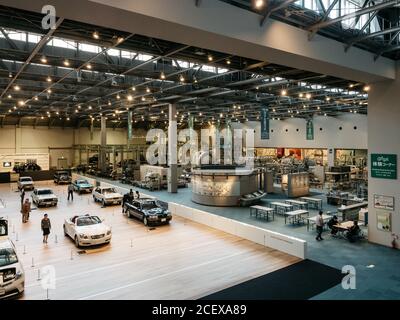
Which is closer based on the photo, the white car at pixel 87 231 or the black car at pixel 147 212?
the white car at pixel 87 231

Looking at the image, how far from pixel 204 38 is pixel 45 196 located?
58.4ft

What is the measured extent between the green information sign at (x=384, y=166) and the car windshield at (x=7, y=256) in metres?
12.9

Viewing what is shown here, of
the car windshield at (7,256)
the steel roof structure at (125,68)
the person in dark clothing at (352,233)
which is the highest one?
the steel roof structure at (125,68)

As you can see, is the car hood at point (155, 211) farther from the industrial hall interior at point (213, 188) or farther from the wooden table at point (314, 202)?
the wooden table at point (314, 202)

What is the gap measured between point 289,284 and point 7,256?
7.76 metres

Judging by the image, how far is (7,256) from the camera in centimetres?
849

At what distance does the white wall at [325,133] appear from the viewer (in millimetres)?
34500

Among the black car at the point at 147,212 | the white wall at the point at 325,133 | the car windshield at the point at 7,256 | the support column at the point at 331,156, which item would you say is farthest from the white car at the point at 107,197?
the white wall at the point at 325,133

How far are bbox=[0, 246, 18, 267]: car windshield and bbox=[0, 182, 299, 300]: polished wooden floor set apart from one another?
3.04ft

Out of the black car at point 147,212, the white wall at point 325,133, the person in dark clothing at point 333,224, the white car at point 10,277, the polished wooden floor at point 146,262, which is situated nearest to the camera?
the white car at point 10,277

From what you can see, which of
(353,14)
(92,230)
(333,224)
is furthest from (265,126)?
(92,230)

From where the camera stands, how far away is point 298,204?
19422 mm

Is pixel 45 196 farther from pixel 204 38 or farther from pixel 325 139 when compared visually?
pixel 325 139
